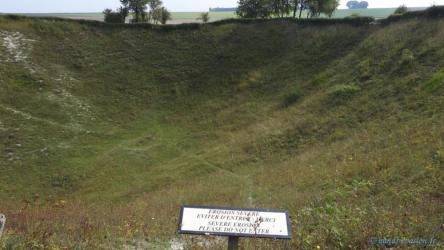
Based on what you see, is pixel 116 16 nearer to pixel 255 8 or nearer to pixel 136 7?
pixel 136 7

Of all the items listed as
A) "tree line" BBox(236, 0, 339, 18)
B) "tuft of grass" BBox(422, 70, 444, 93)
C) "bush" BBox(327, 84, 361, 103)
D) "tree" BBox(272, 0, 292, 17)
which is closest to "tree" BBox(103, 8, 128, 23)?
"tree line" BBox(236, 0, 339, 18)

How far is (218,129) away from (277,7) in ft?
103

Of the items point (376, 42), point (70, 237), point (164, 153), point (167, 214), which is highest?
point (376, 42)

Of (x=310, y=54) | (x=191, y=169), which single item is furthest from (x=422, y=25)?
(x=191, y=169)

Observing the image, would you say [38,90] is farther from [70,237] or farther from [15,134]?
[70,237]

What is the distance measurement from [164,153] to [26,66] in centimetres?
1762

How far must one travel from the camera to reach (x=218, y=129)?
103 ft

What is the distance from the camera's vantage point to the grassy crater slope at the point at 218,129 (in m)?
10.5

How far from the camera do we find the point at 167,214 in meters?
13.3

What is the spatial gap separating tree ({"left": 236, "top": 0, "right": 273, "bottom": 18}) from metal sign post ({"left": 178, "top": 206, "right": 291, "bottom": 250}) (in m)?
52.0

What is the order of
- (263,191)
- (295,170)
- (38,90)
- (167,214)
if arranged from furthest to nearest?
1. (38,90)
2. (295,170)
3. (263,191)
4. (167,214)

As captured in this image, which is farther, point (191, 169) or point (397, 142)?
point (191, 169)

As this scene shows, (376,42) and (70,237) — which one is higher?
(376,42)

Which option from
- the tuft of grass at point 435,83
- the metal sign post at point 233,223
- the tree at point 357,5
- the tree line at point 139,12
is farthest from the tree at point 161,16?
the tree at point 357,5
